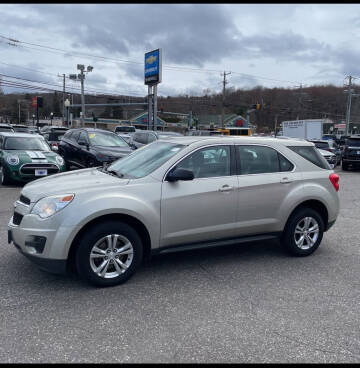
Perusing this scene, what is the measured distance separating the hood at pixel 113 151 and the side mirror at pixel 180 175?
7.29 metres

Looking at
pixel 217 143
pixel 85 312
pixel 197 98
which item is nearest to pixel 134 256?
pixel 85 312

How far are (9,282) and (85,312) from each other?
46.1 inches

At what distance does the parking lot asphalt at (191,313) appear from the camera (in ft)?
9.23

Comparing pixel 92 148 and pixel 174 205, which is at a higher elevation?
pixel 92 148

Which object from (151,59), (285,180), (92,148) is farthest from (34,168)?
(151,59)

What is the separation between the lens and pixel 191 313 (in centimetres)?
341

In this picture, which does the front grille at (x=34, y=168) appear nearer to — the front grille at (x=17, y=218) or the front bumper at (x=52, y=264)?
the front grille at (x=17, y=218)

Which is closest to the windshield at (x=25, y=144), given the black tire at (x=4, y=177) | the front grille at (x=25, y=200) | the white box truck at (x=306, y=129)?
the black tire at (x=4, y=177)

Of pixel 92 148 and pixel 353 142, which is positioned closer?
pixel 92 148

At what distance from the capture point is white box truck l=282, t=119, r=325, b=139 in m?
31.4

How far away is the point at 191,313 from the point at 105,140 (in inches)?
380

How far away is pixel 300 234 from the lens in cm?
505

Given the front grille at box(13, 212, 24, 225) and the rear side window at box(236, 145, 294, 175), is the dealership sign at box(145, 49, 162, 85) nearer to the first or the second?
the rear side window at box(236, 145, 294, 175)

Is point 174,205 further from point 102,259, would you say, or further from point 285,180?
point 285,180
